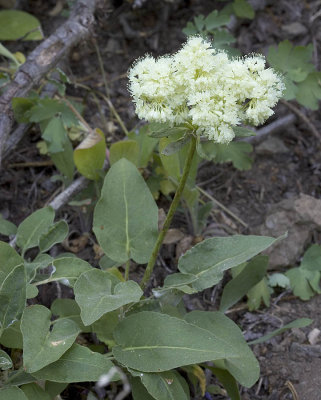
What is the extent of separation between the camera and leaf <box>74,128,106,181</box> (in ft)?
8.24

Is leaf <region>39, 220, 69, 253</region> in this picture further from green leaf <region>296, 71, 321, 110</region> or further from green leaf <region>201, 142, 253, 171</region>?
green leaf <region>296, 71, 321, 110</region>

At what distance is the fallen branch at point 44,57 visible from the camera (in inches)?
103

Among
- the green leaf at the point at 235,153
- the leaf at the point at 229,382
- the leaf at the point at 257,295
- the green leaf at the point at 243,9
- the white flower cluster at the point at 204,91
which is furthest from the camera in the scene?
the green leaf at the point at 243,9

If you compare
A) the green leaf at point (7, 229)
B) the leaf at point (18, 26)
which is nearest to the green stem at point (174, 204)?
the green leaf at point (7, 229)

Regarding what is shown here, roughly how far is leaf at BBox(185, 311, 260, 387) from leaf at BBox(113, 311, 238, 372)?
0.69 ft

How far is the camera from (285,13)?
3.74 meters

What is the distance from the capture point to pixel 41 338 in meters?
1.77

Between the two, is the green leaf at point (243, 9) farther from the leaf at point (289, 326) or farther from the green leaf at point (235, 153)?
the leaf at point (289, 326)

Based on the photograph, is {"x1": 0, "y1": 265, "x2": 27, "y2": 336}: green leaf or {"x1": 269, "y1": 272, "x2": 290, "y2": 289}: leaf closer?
{"x1": 0, "y1": 265, "x2": 27, "y2": 336}: green leaf

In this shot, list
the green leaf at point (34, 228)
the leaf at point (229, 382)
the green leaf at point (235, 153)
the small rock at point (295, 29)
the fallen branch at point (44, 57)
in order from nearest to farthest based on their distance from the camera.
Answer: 1. the leaf at point (229, 382)
2. the green leaf at point (34, 228)
3. the fallen branch at point (44, 57)
4. the green leaf at point (235, 153)
5. the small rock at point (295, 29)

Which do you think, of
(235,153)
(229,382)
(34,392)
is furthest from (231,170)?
(34,392)

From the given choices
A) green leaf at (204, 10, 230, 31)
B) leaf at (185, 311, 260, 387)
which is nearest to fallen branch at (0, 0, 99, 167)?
green leaf at (204, 10, 230, 31)

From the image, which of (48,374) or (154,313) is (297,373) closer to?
(154,313)

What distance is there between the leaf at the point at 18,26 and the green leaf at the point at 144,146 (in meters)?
1.04
